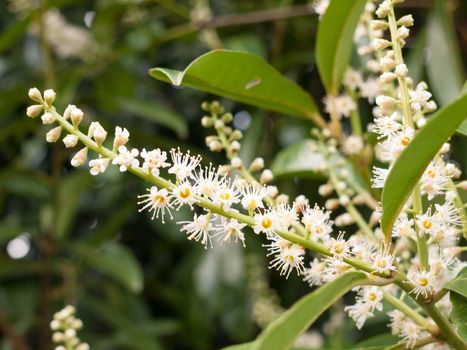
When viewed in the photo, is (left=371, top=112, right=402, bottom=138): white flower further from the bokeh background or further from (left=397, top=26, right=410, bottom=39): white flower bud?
the bokeh background

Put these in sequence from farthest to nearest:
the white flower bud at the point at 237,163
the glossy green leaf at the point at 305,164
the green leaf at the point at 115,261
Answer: the green leaf at the point at 115,261 → the glossy green leaf at the point at 305,164 → the white flower bud at the point at 237,163

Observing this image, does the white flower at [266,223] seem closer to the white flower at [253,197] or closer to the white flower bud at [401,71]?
the white flower at [253,197]

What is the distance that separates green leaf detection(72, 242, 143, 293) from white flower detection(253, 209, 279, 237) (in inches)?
47.5

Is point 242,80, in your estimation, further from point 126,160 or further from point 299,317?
point 299,317

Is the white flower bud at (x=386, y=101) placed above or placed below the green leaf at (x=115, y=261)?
above

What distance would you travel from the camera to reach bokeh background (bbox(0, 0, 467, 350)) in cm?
213

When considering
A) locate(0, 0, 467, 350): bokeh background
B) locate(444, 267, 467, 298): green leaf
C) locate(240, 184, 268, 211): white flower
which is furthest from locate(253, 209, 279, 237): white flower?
locate(0, 0, 467, 350): bokeh background

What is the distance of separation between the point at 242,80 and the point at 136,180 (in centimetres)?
152

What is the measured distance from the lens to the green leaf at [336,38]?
3.79 feet

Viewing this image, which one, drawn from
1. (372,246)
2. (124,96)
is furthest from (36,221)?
(372,246)

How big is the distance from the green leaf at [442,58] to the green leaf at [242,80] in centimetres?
50

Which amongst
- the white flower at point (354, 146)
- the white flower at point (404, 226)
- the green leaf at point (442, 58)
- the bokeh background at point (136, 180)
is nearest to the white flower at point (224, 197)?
the white flower at point (404, 226)

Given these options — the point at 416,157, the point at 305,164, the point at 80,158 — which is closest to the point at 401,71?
the point at 416,157

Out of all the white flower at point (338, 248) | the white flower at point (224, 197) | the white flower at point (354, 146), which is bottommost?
the white flower at point (354, 146)
